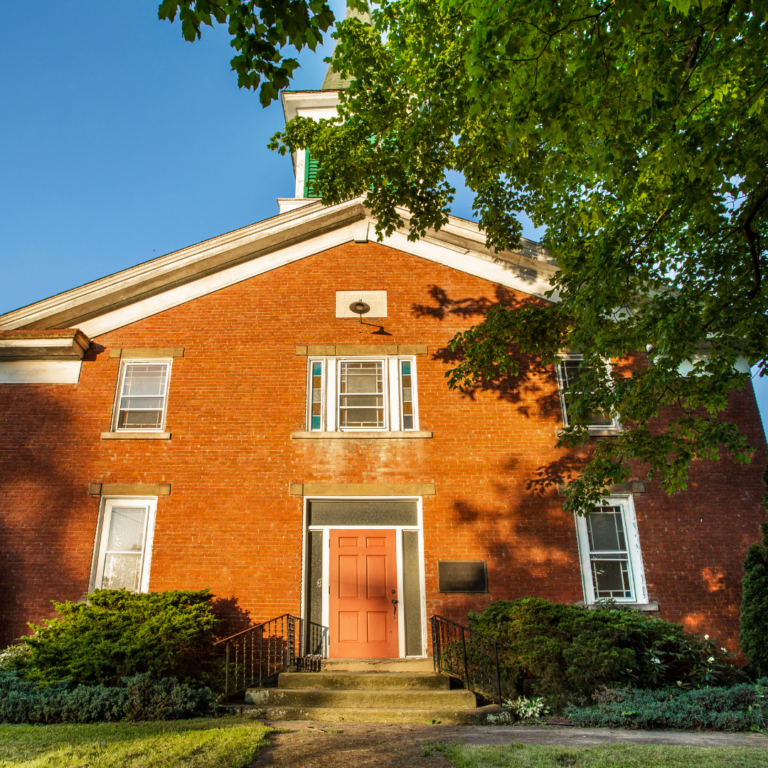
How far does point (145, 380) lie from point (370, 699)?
6.97 meters

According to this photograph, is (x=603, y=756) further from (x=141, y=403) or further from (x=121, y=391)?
Result: (x=121, y=391)

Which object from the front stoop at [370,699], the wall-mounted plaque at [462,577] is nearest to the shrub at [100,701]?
the front stoop at [370,699]

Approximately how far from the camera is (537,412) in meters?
11.6

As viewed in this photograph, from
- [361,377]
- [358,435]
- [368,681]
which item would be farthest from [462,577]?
[361,377]

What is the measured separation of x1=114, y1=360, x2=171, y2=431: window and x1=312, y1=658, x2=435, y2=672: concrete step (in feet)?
16.6

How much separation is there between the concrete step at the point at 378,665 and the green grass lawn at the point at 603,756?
3.69 meters

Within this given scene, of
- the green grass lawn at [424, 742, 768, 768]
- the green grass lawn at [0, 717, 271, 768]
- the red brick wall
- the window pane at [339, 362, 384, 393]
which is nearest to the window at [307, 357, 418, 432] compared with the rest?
the window pane at [339, 362, 384, 393]

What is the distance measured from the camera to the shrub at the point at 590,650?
8.50 m

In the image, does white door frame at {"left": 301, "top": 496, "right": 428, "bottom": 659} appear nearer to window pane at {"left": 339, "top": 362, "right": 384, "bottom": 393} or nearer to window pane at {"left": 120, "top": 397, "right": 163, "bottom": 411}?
window pane at {"left": 339, "top": 362, "right": 384, "bottom": 393}

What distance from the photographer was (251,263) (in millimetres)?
12789

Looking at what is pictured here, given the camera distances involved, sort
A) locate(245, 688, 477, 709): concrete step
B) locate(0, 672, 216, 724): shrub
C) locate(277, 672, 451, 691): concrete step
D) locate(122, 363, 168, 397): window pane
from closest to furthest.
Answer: locate(0, 672, 216, 724): shrub, locate(245, 688, 477, 709): concrete step, locate(277, 672, 451, 691): concrete step, locate(122, 363, 168, 397): window pane

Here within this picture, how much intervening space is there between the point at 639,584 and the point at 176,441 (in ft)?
27.2

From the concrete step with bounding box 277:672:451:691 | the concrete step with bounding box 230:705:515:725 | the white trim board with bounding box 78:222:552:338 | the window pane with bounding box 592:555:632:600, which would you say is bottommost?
the concrete step with bounding box 230:705:515:725

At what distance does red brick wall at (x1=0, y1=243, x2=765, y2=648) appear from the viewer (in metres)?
10.5
